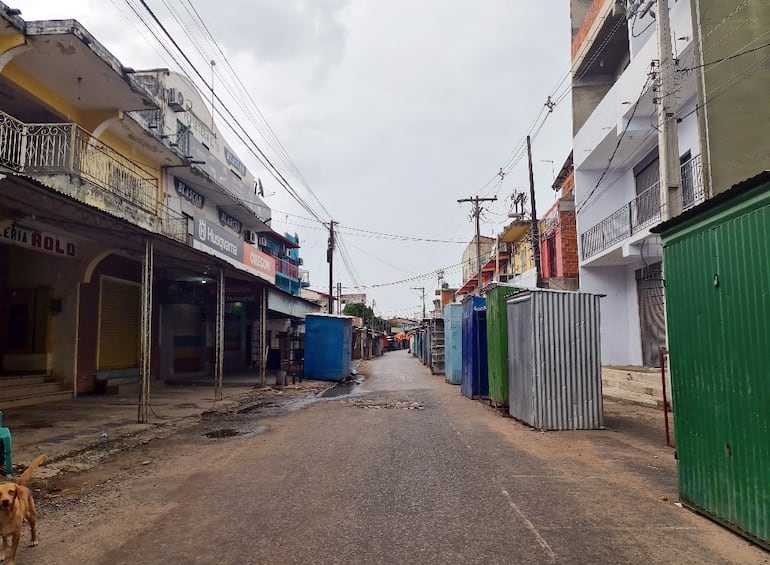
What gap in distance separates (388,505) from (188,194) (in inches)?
743

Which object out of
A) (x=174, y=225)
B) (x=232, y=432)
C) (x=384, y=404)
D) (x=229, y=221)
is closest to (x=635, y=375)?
(x=384, y=404)

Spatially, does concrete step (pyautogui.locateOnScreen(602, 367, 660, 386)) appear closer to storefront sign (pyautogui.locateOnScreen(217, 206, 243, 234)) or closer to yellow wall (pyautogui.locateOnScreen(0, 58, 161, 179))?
yellow wall (pyautogui.locateOnScreen(0, 58, 161, 179))

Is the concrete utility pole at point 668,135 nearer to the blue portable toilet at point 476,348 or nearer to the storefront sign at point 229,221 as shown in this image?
the blue portable toilet at point 476,348

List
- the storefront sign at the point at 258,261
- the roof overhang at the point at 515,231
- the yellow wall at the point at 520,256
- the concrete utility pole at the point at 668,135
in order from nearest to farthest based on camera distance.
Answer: the concrete utility pole at the point at 668,135
the storefront sign at the point at 258,261
the roof overhang at the point at 515,231
the yellow wall at the point at 520,256

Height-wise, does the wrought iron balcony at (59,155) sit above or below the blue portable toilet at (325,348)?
above

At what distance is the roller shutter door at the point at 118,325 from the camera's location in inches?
594

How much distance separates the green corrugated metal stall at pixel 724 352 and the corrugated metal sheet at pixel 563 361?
4057mm

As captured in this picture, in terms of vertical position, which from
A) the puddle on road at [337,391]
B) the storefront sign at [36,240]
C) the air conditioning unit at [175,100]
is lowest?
the puddle on road at [337,391]

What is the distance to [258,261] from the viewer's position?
22.9 meters

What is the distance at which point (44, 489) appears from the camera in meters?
5.66

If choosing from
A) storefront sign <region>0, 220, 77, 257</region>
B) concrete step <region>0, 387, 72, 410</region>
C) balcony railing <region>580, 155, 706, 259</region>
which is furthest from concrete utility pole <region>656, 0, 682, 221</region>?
concrete step <region>0, 387, 72, 410</region>

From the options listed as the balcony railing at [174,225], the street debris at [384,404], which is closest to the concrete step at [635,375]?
the street debris at [384,404]

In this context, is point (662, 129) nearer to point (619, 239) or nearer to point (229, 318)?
point (619, 239)

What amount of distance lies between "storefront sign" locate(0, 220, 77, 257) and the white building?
1493 centimetres
